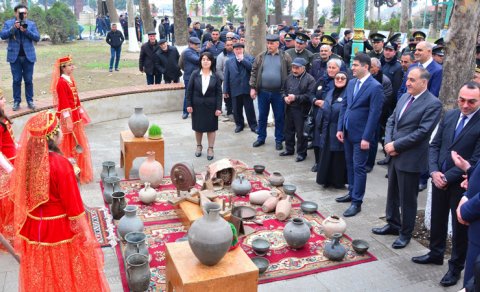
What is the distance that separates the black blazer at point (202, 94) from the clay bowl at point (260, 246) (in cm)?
338

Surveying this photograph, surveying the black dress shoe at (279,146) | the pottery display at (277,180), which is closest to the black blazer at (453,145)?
the pottery display at (277,180)

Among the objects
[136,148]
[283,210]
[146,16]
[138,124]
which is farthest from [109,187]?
[146,16]

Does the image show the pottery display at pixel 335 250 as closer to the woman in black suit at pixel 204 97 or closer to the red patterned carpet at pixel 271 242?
the red patterned carpet at pixel 271 242

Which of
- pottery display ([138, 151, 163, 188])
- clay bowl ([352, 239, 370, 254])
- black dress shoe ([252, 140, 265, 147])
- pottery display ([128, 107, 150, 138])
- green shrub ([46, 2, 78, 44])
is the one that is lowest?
clay bowl ([352, 239, 370, 254])

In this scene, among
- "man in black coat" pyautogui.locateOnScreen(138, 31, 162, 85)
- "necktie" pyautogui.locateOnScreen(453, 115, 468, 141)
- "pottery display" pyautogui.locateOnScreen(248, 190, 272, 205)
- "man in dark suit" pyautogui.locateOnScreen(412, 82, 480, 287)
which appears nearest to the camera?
"man in dark suit" pyautogui.locateOnScreen(412, 82, 480, 287)

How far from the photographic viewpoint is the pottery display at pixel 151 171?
21.8 feet

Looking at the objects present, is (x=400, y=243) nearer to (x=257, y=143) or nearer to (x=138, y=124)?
(x=138, y=124)

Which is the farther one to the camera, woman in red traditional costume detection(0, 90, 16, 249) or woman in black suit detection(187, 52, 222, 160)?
woman in black suit detection(187, 52, 222, 160)

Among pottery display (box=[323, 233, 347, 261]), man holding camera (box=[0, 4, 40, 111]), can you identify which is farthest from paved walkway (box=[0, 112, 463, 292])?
man holding camera (box=[0, 4, 40, 111])

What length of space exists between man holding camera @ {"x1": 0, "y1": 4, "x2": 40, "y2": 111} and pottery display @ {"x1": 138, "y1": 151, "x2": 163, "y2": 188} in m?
3.61

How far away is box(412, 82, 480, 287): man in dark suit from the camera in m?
4.23

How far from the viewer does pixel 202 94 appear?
25.9ft

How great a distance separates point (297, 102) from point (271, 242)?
10.5ft

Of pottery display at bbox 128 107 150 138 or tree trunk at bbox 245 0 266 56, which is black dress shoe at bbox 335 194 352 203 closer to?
pottery display at bbox 128 107 150 138
